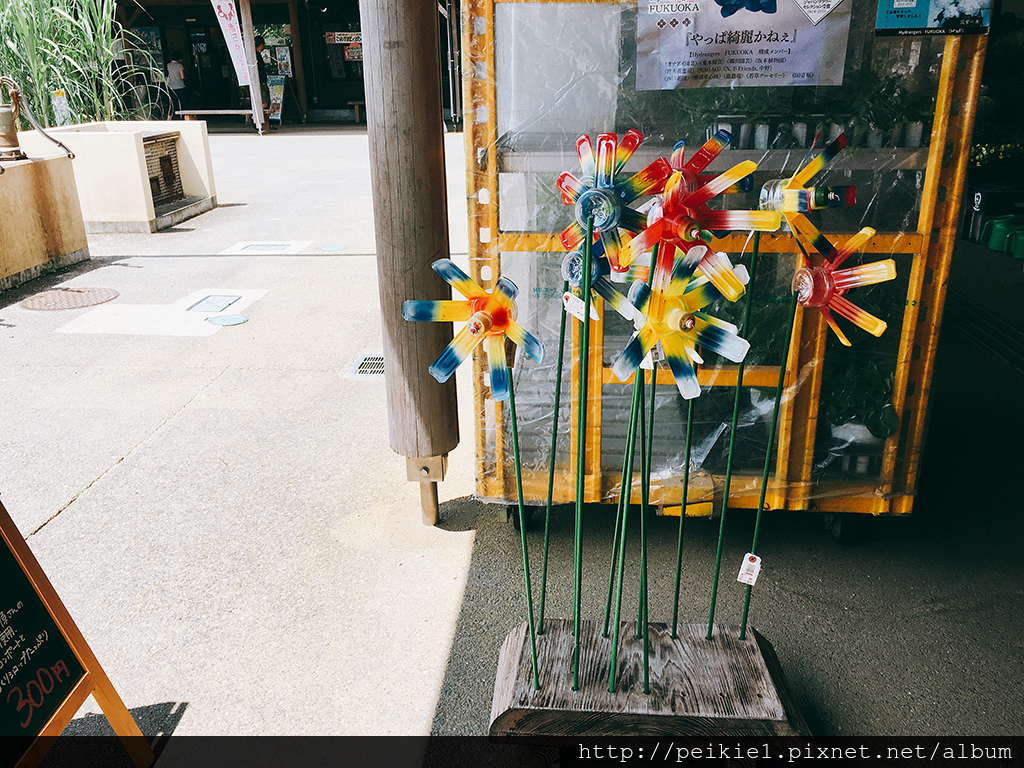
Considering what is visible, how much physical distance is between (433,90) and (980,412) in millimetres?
3629

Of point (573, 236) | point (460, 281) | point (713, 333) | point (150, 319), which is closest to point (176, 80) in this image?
point (150, 319)

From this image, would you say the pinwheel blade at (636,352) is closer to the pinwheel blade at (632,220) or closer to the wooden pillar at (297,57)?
the pinwheel blade at (632,220)

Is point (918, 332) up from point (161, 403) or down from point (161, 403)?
up

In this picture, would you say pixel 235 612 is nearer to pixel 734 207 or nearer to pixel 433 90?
pixel 433 90

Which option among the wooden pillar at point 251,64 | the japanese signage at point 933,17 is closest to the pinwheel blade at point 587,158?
the japanese signage at point 933,17

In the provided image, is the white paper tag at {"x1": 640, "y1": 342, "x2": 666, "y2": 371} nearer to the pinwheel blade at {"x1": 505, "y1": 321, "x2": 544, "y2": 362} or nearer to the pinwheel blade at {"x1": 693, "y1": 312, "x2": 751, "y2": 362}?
the pinwheel blade at {"x1": 693, "y1": 312, "x2": 751, "y2": 362}

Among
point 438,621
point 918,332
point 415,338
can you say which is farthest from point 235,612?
point 918,332

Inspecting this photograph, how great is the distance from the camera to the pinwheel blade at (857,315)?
6.06ft

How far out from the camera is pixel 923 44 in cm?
262

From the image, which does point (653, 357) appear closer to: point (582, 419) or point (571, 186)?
point (582, 419)

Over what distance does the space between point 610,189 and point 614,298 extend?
26 cm

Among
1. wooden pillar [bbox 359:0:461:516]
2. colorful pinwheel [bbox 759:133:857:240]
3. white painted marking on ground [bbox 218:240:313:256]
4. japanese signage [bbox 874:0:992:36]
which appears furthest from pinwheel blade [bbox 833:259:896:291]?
white painted marking on ground [bbox 218:240:313:256]

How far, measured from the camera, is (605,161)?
1.85 metres

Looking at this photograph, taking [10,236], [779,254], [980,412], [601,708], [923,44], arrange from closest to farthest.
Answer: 1. [601,708]
2. [923,44]
3. [779,254]
4. [980,412]
5. [10,236]
